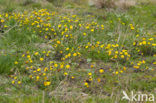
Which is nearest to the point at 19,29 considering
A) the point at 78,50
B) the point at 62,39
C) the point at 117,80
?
the point at 62,39

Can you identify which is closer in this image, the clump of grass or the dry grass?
the clump of grass

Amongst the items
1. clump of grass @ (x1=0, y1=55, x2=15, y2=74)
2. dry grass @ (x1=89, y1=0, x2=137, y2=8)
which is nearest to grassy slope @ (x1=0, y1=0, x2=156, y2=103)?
clump of grass @ (x1=0, y1=55, x2=15, y2=74)

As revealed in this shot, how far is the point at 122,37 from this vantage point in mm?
5078

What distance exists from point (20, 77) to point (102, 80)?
→ 4.02 ft

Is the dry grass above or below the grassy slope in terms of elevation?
above

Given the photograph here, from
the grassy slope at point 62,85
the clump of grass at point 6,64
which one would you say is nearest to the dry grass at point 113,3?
the grassy slope at point 62,85

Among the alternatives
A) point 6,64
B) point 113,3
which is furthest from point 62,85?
point 113,3

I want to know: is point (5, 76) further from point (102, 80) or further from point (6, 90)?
point (102, 80)

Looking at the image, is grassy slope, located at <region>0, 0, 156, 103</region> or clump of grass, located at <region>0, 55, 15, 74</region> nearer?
grassy slope, located at <region>0, 0, 156, 103</region>

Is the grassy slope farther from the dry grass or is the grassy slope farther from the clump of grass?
the dry grass

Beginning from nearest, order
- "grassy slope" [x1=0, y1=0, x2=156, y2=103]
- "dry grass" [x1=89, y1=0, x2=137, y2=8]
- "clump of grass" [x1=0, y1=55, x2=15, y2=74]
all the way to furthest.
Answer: "grassy slope" [x1=0, y1=0, x2=156, y2=103] → "clump of grass" [x1=0, y1=55, x2=15, y2=74] → "dry grass" [x1=89, y1=0, x2=137, y2=8]

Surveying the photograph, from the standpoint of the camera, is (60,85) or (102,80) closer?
(60,85)

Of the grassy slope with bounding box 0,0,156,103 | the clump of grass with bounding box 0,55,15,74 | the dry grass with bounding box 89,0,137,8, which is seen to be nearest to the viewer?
the grassy slope with bounding box 0,0,156,103

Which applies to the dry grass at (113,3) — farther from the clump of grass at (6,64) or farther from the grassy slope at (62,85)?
the clump of grass at (6,64)
